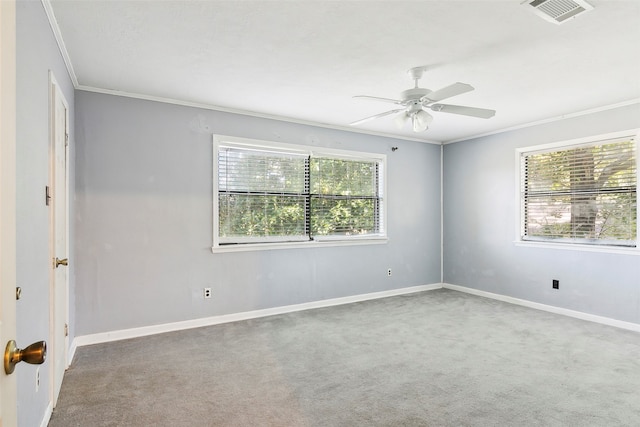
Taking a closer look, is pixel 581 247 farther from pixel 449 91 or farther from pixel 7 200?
pixel 7 200

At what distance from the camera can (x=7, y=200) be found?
0.81m

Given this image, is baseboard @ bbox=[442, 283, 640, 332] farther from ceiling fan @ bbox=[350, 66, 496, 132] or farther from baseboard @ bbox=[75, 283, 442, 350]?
ceiling fan @ bbox=[350, 66, 496, 132]

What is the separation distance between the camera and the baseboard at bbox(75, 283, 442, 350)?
11.5ft

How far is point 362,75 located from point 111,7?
6.24 ft

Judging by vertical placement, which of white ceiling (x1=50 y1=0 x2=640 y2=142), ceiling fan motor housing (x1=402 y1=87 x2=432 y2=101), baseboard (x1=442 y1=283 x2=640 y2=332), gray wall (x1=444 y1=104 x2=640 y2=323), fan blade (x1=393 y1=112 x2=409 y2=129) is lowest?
baseboard (x1=442 y1=283 x2=640 y2=332)

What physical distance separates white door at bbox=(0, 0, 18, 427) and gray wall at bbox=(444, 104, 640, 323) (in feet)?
16.8

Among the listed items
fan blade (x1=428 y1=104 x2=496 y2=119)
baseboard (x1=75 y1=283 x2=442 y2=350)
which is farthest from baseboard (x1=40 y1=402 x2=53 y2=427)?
fan blade (x1=428 y1=104 x2=496 y2=119)

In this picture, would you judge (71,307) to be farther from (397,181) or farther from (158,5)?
(397,181)

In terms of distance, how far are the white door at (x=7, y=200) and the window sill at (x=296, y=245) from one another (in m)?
3.28

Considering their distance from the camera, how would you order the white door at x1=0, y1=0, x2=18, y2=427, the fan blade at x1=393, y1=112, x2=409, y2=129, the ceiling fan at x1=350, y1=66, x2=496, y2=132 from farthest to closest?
the fan blade at x1=393, y1=112, x2=409, y2=129
the ceiling fan at x1=350, y1=66, x2=496, y2=132
the white door at x1=0, y1=0, x2=18, y2=427

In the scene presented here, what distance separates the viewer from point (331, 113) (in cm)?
438

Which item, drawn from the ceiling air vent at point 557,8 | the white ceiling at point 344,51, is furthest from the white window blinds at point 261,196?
the ceiling air vent at point 557,8

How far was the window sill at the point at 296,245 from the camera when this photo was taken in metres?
4.17

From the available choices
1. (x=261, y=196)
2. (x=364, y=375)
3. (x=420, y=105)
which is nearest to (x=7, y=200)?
(x=364, y=375)
